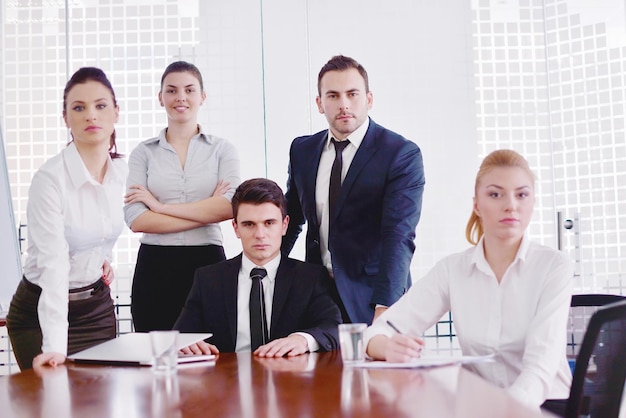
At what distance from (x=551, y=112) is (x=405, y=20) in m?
0.92

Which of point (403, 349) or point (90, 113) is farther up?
point (90, 113)

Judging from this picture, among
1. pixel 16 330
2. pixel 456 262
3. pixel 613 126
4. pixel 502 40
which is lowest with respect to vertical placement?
pixel 16 330

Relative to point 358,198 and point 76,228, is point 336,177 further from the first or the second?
point 76,228

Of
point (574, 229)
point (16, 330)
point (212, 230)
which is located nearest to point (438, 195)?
point (574, 229)

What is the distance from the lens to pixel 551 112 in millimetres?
4332

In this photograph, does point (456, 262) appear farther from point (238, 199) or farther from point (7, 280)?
point (7, 280)

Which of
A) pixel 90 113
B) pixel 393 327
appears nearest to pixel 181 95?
pixel 90 113

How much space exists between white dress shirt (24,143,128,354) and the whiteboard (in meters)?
1.69

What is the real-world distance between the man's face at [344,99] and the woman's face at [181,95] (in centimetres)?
51

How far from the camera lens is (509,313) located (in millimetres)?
2068

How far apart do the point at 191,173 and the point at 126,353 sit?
1.06 m

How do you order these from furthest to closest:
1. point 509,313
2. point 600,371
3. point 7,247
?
1. point 7,247
2. point 509,313
3. point 600,371

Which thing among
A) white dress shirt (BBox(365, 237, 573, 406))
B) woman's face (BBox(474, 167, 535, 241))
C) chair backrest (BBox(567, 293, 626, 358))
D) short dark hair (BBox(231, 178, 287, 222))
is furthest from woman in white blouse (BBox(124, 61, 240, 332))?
chair backrest (BBox(567, 293, 626, 358))

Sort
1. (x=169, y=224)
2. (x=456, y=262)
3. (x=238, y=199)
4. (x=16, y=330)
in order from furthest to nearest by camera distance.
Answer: (x=169, y=224) < (x=238, y=199) < (x=16, y=330) < (x=456, y=262)
